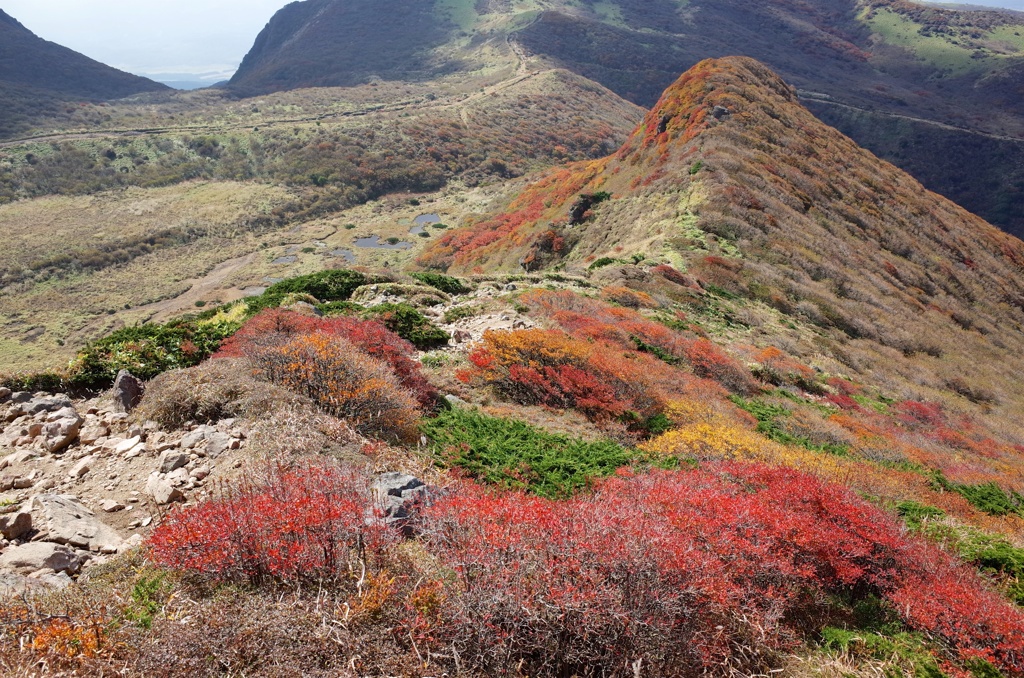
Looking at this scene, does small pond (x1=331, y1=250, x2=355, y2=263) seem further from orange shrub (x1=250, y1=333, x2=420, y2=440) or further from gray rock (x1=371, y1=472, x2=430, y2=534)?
gray rock (x1=371, y1=472, x2=430, y2=534)

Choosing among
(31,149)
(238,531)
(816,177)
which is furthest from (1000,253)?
(31,149)

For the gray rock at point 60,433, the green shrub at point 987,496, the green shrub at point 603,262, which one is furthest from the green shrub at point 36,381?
the green shrub at point 603,262

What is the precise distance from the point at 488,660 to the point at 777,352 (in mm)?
18187

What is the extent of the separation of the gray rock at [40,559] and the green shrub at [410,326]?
387 inches

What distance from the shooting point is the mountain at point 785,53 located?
8494 centimetres

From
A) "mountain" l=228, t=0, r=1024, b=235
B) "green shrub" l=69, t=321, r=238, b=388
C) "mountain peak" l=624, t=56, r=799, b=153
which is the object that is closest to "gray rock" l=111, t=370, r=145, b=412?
"green shrub" l=69, t=321, r=238, b=388

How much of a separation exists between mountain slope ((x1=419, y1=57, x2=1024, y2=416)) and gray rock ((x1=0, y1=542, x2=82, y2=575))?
23079 mm

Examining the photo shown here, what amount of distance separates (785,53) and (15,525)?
170m

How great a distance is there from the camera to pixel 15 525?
524 centimetres

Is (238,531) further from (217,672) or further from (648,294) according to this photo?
(648,294)

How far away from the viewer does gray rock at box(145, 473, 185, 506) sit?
611 cm

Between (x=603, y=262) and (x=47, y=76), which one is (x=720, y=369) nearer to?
(x=603, y=262)

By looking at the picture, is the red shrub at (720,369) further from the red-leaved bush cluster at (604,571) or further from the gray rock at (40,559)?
the gray rock at (40,559)

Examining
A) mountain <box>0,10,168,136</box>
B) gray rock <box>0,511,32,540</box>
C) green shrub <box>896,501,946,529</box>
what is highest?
mountain <box>0,10,168,136</box>
